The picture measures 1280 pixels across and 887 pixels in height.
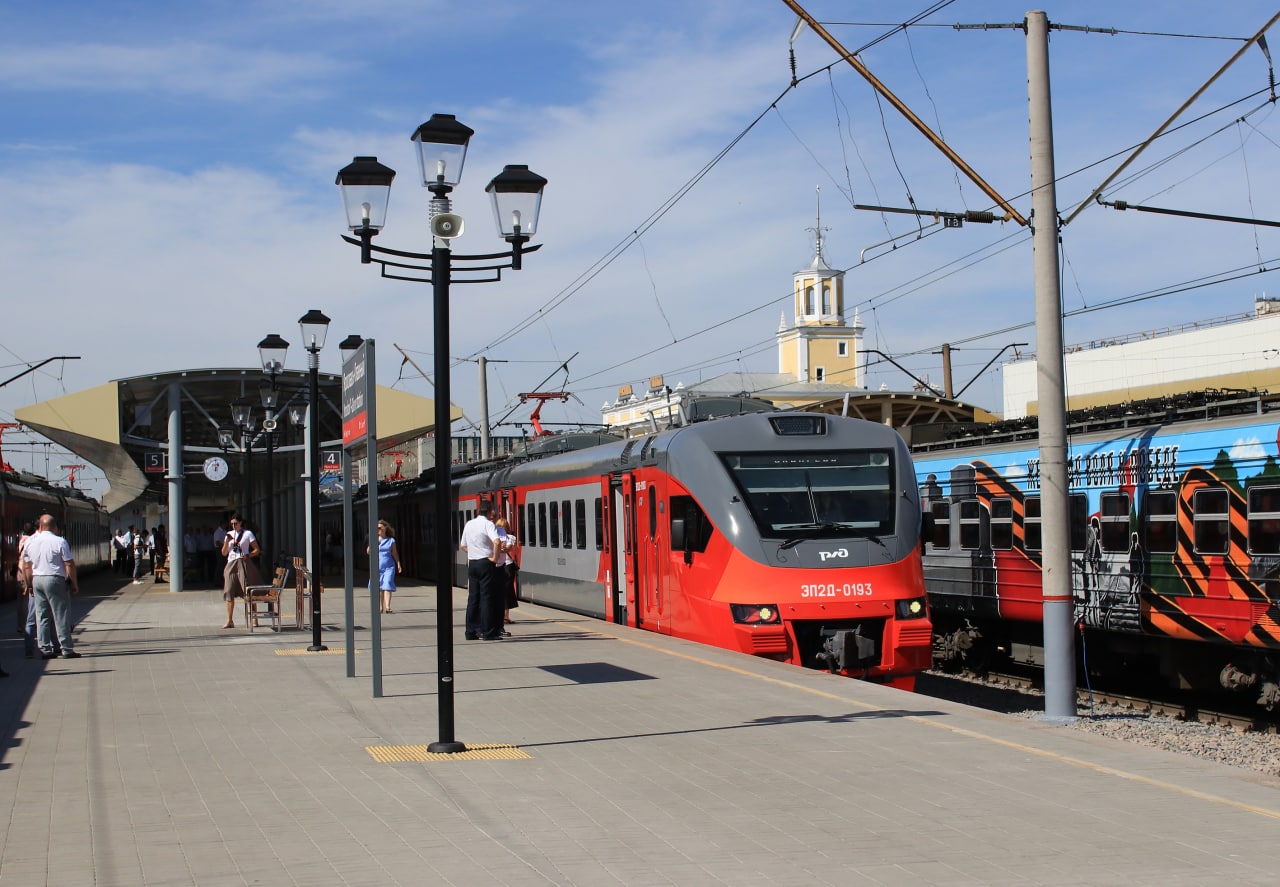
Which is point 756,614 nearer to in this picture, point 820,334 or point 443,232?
→ point 443,232

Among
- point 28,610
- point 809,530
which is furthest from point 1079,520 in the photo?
point 28,610

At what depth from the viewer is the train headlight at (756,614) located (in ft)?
46.6

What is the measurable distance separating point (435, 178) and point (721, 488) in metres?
6.01

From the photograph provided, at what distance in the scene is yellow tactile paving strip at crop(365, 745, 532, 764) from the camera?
9.01 metres

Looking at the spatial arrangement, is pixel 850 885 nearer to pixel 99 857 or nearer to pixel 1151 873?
pixel 1151 873

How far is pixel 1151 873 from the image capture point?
6141 millimetres

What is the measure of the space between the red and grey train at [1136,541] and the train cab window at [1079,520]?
0.8 inches

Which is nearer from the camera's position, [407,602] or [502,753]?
[502,753]

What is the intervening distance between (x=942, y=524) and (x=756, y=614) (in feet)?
18.5

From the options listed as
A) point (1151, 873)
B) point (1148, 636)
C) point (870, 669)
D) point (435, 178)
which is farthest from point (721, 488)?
point (1151, 873)

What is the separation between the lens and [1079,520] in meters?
16.0

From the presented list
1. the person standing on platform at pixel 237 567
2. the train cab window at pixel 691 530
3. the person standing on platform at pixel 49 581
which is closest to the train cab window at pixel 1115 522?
the train cab window at pixel 691 530

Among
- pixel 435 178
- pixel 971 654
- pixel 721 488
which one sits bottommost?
pixel 971 654

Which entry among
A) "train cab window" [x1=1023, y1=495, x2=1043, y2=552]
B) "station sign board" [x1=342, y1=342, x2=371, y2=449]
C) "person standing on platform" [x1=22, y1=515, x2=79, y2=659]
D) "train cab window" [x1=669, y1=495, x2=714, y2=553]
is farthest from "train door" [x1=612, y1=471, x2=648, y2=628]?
"person standing on platform" [x1=22, y1=515, x2=79, y2=659]
